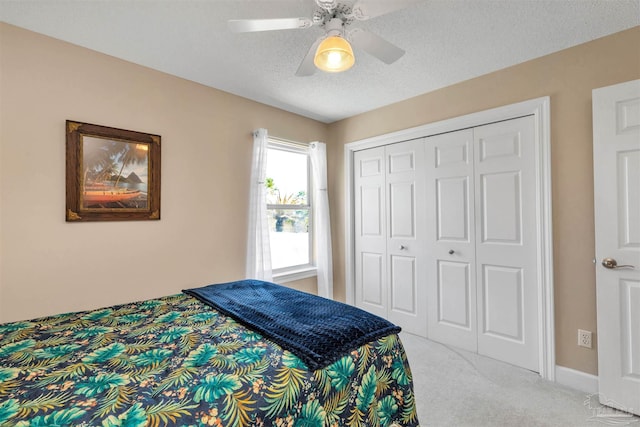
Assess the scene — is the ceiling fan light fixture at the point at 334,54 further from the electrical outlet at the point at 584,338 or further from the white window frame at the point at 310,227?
the electrical outlet at the point at 584,338

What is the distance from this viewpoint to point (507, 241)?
2539 millimetres

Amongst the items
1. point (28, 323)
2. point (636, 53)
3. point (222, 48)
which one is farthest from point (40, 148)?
point (636, 53)

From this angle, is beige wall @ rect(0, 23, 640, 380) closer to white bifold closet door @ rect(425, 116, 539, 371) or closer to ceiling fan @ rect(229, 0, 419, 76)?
white bifold closet door @ rect(425, 116, 539, 371)

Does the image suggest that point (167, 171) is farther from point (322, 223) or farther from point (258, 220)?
point (322, 223)

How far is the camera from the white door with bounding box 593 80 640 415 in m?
1.89

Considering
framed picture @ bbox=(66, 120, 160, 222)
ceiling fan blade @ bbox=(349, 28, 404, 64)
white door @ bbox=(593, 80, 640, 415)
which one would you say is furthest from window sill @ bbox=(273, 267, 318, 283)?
white door @ bbox=(593, 80, 640, 415)

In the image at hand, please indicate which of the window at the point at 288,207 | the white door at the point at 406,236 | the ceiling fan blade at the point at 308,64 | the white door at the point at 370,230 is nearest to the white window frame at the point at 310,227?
the window at the point at 288,207

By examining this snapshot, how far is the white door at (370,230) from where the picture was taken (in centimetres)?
345

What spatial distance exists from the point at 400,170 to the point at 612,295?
1950mm

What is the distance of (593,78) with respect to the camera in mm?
2115

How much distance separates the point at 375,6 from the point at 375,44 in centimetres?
25

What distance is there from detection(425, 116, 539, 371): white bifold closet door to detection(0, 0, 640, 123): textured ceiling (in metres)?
0.64

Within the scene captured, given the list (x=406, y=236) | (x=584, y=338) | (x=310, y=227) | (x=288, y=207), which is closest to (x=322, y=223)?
(x=310, y=227)

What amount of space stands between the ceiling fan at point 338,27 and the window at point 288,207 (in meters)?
1.86
